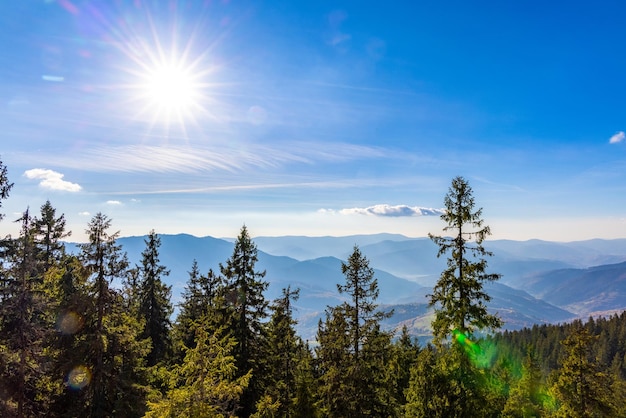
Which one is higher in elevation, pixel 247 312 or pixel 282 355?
pixel 247 312

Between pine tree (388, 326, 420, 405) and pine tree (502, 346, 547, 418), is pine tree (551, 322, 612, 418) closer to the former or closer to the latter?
pine tree (502, 346, 547, 418)

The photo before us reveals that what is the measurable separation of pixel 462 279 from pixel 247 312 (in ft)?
45.8

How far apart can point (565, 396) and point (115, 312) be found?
2393cm

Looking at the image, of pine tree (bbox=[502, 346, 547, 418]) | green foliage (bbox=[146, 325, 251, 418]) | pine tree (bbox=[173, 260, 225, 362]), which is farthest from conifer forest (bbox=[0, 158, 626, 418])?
pine tree (bbox=[502, 346, 547, 418])

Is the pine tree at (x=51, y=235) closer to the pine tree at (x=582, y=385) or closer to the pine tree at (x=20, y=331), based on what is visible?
the pine tree at (x=20, y=331)

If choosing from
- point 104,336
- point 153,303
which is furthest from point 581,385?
point 153,303

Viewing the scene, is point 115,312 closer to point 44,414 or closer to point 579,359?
point 44,414

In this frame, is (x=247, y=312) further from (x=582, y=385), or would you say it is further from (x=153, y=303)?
(x=582, y=385)

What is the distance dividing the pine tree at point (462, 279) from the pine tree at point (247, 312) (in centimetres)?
1168

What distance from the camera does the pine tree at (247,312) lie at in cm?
2372

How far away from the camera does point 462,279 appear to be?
55.1 ft

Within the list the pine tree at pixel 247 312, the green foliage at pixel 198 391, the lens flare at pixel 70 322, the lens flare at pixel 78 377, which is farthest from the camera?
the pine tree at pixel 247 312

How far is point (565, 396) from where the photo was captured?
2034cm

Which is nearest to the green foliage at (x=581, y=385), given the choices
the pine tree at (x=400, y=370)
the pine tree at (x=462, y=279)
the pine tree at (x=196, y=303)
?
the pine tree at (x=462, y=279)
